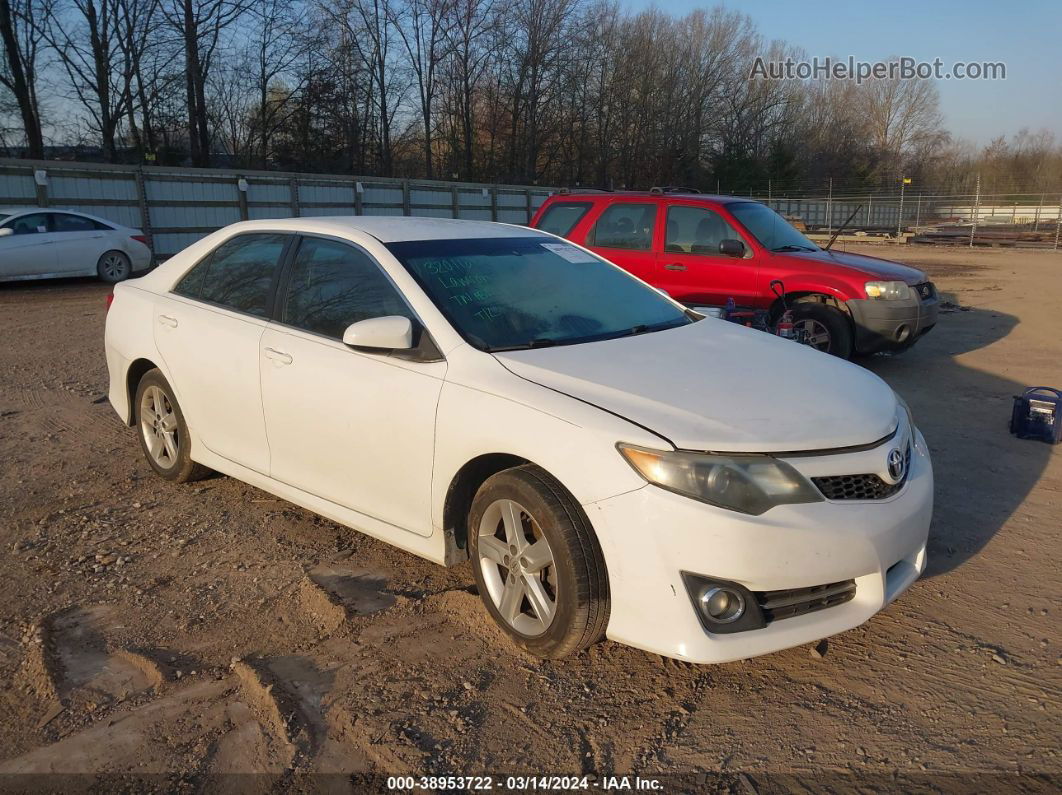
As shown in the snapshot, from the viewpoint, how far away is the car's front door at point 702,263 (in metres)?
8.16

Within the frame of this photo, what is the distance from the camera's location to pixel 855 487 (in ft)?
9.58

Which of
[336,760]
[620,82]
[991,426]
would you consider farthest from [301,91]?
[336,760]

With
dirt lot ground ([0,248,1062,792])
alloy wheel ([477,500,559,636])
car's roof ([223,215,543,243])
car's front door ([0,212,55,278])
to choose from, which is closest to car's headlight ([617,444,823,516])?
alloy wheel ([477,500,559,636])

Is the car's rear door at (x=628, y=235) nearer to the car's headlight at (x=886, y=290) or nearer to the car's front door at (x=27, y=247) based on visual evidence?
the car's headlight at (x=886, y=290)

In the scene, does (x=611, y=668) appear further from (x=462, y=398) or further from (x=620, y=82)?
(x=620, y=82)

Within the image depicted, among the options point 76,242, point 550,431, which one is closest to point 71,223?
point 76,242

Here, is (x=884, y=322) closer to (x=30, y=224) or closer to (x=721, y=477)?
(x=721, y=477)

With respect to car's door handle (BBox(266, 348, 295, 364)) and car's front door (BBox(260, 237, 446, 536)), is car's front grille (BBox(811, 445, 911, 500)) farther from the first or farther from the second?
car's door handle (BBox(266, 348, 295, 364))

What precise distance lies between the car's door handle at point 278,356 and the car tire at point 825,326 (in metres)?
5.51

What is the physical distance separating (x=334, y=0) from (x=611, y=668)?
1654 inches

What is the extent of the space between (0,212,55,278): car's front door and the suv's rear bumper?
44.2ft

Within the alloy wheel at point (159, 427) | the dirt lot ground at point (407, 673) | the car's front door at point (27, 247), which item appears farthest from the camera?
the car's front door at point (27, 247)

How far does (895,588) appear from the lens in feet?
9.91

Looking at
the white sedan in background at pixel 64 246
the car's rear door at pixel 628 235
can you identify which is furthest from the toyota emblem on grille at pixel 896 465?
the white sedan in background at pixel 64 246
